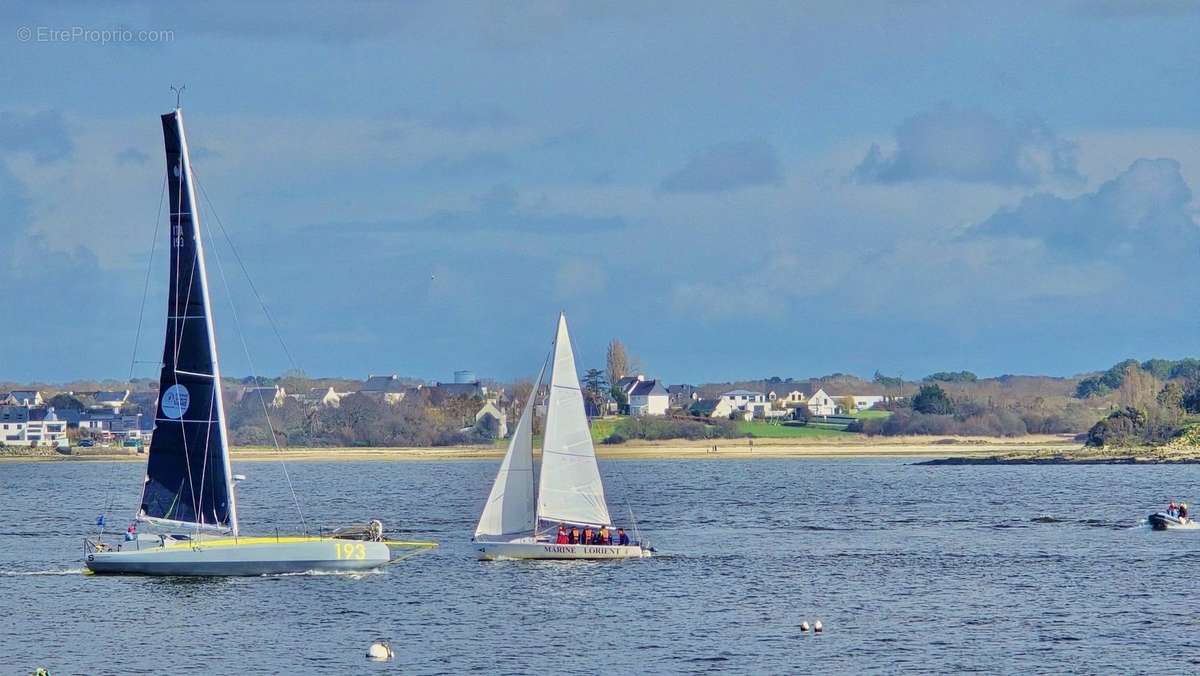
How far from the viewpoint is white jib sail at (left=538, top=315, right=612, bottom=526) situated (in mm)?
71188

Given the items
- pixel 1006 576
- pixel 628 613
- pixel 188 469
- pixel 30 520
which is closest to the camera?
pixel 628 613

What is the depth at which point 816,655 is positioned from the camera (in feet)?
165

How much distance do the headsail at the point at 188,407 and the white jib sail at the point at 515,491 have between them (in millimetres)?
12824

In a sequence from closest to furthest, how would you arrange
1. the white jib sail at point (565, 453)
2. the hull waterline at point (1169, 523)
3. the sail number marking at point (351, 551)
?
the sail number marking at point (351, 551)
the white jib sail at point (565, 453)
the hull waterline at point (1169, 523)

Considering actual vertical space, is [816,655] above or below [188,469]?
below

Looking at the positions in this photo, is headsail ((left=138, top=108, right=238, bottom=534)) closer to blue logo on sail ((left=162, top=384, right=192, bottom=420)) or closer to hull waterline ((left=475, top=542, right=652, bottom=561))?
blue logo on sail ((left=162, top=384, right=192, bottom=420))

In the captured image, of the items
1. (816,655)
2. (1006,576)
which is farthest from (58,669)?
(1006,576)

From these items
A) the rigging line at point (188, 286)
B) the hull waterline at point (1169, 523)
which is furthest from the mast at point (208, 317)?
the hull waterline at point (1169, 523)

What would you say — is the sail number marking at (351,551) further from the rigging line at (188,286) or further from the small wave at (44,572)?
the small wave at (44,572)

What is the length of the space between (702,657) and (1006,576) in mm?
24667

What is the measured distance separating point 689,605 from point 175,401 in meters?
21.5

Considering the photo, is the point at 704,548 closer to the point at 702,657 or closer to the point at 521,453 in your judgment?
the point at 521,453

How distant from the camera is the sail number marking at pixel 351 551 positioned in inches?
2589

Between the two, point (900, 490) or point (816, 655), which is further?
point (900, 490)
